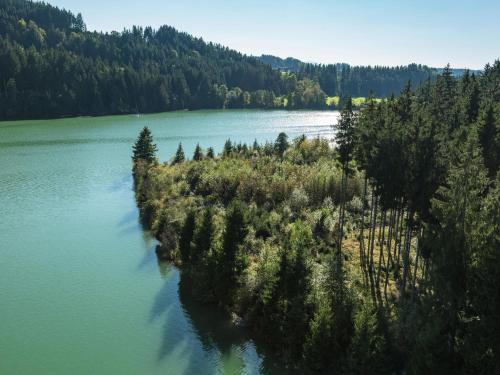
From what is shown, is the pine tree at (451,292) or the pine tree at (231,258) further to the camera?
the pine tree at (231,258)

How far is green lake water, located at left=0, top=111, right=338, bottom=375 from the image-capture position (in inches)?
1105

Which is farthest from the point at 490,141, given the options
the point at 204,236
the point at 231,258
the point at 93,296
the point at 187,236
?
the point at 93,296

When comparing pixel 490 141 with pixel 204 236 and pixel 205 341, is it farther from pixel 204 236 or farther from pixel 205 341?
pixel 205 341


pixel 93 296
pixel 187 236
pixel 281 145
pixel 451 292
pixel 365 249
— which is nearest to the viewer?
pixel 451 292

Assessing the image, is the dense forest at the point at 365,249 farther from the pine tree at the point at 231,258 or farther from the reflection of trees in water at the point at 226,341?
the reflection of trees in water at the point at 226,341

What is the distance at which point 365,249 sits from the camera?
41.6 metres

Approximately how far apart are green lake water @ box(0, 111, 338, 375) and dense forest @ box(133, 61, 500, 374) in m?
2.19

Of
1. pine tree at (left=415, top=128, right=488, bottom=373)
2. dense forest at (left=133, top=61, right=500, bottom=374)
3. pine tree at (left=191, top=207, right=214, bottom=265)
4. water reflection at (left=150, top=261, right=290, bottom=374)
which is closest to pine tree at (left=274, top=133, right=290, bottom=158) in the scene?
dense forest at (left=133, top=61, right=500, bottom=374)

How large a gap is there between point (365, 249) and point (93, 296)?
2291 cm

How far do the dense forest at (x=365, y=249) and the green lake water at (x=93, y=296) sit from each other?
2190 mm

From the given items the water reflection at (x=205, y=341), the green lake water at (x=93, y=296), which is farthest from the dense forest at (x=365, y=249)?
the green lake water at (x=93, y=296)

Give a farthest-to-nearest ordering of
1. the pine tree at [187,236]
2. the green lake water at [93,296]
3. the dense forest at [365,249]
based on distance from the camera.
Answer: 1. the pine tree at [187,236]
2. the green lake water at [93,296]
3. the dense forest at [365,249]

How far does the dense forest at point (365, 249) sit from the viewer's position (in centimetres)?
1906

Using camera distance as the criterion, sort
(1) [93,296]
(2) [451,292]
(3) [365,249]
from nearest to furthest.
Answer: (2) [451,292]
(1) [93,296]
(3) [365,249]
